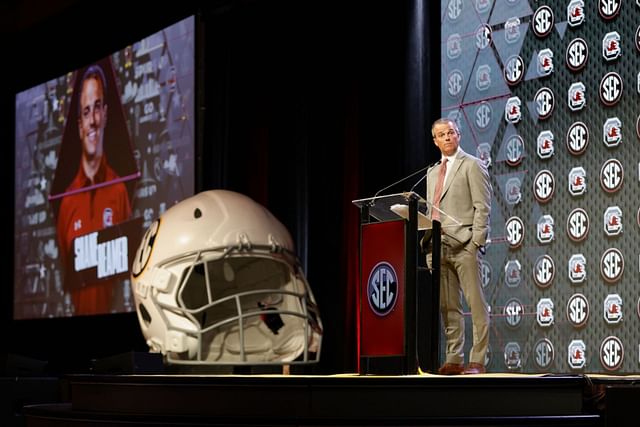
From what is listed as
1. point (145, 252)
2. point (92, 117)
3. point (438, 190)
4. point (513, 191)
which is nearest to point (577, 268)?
point (513, 191)

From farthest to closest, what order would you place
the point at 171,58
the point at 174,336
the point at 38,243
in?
1. the point at 38,243
2. the point at 171,58
3. the point at 174,336

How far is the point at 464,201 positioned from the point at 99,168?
3962mm

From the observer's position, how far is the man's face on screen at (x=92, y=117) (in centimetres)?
722

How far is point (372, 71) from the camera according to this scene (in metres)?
5.54

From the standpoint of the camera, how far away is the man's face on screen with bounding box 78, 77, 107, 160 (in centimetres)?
722

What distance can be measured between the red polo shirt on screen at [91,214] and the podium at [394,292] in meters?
3.55

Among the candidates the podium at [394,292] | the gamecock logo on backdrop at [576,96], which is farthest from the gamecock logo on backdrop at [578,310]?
the podium at [394,292]

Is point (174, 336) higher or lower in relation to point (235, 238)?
lower

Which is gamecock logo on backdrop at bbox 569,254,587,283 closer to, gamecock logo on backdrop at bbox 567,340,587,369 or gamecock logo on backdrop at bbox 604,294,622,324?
gamecock logo on backdrop at bbox 604,294,622,324

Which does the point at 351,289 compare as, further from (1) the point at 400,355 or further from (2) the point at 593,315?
(1) the point at 400,355

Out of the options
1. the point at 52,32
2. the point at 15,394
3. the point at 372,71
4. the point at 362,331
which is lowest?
the point at 15,394

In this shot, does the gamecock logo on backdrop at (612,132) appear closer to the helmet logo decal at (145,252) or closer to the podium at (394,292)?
the podium at (394,292)

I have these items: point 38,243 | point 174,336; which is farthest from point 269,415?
point 38,243

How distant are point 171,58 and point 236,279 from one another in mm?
2601
